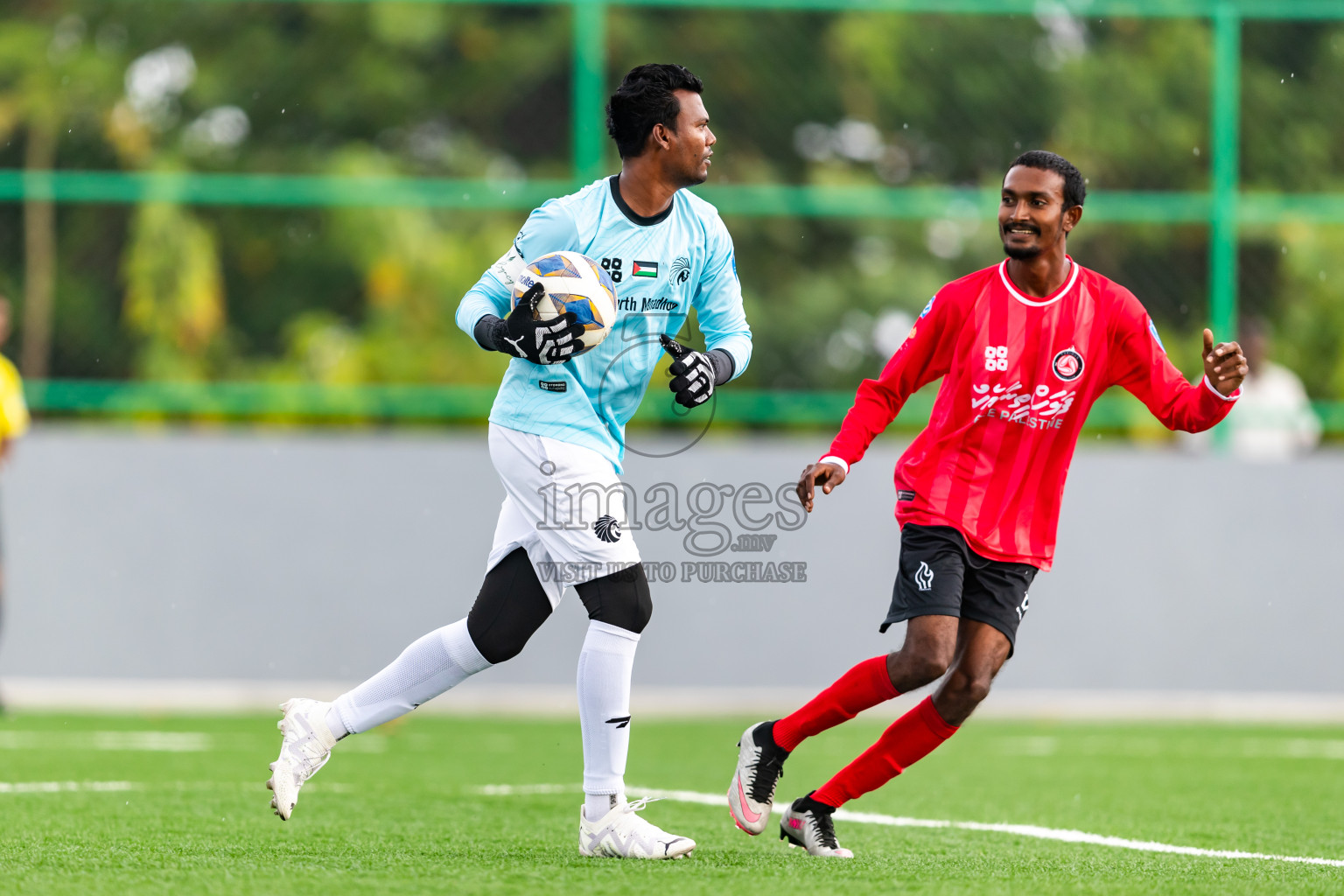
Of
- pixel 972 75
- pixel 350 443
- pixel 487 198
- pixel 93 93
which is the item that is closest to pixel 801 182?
pixel 972 75

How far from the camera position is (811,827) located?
4.69 metres

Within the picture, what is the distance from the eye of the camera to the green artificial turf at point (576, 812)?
161 inches

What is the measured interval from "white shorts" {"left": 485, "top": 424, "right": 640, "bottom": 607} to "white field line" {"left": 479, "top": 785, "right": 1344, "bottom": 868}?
784 millimetres

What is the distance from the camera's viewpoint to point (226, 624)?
10.0 metres

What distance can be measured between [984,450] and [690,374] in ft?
2.97

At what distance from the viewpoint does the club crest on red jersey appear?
474 cm

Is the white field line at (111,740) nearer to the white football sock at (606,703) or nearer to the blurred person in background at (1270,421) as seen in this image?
the white football sock at (606,703)

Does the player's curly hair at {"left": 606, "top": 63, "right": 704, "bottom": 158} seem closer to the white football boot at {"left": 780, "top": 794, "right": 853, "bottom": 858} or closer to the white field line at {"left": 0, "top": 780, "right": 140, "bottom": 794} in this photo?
the white football boot at {"left": 780, "top": 794, "right": 853, "bottom": 858}

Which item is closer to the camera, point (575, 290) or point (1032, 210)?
point (575, 290)

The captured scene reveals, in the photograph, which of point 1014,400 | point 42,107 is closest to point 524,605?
point 1014,400

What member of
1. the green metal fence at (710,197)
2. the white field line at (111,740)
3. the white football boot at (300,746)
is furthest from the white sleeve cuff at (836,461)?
the green metal fence at (710,197)

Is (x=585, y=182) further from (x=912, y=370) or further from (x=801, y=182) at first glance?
(x=912, y=370)

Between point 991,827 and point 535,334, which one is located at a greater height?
point 535,334

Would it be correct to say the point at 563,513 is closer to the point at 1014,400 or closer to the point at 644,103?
the point at 644,103
